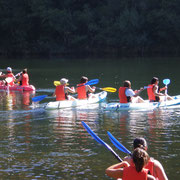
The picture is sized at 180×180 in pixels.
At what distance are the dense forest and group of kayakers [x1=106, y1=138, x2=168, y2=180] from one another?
4646 centimetres

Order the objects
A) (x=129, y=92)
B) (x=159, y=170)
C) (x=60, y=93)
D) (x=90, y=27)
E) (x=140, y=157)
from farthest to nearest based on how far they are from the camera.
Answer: (x=90, y=27), (x=60, y=93), (x=129, y=92), (x=159, y=170), (x=140, y=157)

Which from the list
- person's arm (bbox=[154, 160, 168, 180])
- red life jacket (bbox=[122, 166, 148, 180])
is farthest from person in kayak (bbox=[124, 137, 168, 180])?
red life jacket (bbox=[122, 166, 148, 180])

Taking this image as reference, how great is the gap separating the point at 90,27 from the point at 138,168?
51.1 meters

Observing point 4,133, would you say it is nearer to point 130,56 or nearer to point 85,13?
point 130,56

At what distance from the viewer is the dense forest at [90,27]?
173ft

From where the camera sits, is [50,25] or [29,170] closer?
[29,170]

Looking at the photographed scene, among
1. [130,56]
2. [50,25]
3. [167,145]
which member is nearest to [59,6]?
[50,25]

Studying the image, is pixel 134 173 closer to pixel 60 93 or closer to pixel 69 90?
pixel 69 90

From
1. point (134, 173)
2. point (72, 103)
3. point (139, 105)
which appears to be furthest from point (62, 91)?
point (134, 173)

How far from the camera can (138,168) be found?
18.2 ft

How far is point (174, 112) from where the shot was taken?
49.1ft

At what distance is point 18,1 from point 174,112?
46.8 m

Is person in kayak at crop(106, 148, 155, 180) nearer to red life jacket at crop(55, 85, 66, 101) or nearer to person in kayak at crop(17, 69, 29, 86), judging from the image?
red life jacket at crop(55, 85, 66, 101)

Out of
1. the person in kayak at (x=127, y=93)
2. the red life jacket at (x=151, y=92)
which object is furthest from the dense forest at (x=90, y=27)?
the person in kayak at (x=127, y=93)
